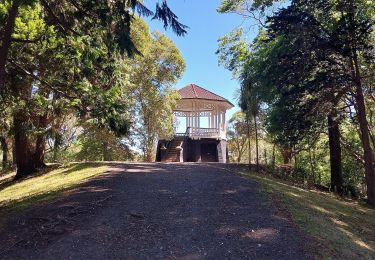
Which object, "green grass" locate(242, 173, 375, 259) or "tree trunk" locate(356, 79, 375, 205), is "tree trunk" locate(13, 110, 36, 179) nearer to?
"green grass" locate(242, 173, 375, 259)

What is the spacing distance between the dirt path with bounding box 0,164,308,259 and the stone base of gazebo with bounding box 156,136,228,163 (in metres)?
16.6

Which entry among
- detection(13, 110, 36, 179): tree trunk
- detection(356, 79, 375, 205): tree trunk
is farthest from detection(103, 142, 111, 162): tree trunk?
detection(356, 79, 375, 205): tree trunk

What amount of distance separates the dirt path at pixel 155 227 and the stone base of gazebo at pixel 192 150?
16.6m

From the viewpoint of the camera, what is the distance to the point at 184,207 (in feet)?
28.1

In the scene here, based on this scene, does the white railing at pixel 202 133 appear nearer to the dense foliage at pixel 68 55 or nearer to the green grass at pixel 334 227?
the dense foliage at pixel 68 55

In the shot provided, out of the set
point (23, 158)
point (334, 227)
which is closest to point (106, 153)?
point (23, 158)

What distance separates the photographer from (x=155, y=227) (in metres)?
7.25

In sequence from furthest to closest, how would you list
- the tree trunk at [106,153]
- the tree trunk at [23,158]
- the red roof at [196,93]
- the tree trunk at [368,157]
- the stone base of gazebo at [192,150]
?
the red roof at [196,93] → the stone base of gazebo at [192,150] → the tree trunk at [106,153] → the tree trunk at [23,158] → the tree trunk at [368,157]

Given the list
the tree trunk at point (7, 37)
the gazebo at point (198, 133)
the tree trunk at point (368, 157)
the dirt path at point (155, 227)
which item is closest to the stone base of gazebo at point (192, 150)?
the gazebo at point (198, 133)

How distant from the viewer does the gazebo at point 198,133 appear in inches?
1099

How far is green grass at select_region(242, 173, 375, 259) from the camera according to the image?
6641 mm

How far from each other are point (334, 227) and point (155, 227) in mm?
4017

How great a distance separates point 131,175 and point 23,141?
7168 millimetres

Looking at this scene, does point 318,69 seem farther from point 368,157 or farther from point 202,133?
point 202,133
